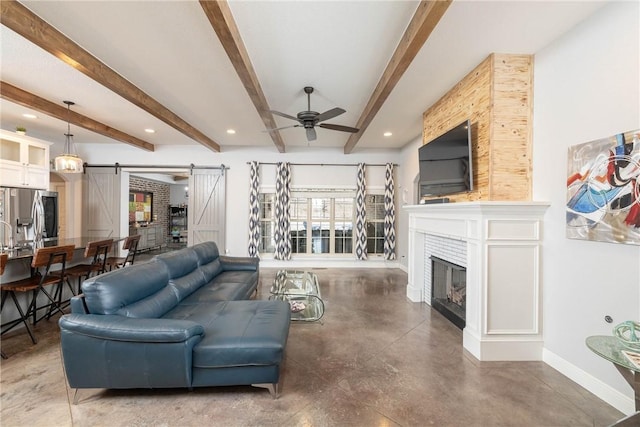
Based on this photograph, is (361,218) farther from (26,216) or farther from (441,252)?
(26,216)

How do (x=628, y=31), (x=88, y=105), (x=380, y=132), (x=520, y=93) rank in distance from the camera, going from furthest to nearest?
(x=380, y=132) → (x=88, y=105) → (x=520, y=93) → (x=628, y=31)

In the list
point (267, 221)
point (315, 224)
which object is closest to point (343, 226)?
point (315, 224)

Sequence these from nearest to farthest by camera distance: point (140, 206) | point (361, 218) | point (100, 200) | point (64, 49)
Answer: point (64, 49) → point (100, 200) → point (361, 218) → point (140, 206)

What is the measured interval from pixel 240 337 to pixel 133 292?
109cm

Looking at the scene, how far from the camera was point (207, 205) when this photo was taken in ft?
21.5

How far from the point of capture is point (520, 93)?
262cm

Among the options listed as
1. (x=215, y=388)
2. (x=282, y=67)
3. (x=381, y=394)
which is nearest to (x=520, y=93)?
(x=282, y=67)

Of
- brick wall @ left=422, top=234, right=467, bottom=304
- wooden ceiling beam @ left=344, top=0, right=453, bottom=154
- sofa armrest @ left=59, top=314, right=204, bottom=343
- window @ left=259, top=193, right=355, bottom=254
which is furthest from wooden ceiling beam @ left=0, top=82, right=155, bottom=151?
brick wall @ left=422, top=234, right=467, bottom=304

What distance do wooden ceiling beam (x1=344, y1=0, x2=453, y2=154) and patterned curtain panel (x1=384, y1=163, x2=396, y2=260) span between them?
10.3 ft

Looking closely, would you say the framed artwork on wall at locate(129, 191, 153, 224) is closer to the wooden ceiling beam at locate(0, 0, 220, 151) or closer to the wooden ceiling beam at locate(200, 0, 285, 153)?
the wooden ceiling beam at locate(0, 0, 220, 151)

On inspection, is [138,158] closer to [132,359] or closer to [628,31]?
[132,359]

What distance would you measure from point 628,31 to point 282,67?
2.81 m

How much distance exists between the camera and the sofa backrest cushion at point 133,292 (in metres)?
2.03

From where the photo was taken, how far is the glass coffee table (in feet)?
11.3
